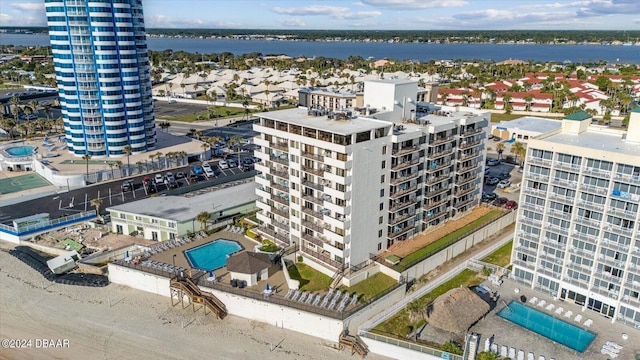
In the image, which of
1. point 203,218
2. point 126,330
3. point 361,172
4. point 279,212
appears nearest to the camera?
point 126,330

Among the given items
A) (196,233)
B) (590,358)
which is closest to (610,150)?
(590,358)

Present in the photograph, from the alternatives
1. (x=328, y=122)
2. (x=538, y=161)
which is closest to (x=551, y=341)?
(x=538, y=161)

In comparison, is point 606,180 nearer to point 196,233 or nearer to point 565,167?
point 565,167

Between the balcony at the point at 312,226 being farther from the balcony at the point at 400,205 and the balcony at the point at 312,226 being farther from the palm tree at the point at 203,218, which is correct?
the palm tree at the point at 203,218

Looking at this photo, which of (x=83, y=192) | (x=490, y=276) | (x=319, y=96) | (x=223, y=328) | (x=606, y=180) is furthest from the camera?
(x=319, y=96)

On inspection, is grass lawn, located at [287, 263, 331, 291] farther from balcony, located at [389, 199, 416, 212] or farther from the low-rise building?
the low-rise building

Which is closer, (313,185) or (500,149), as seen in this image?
(313,185)

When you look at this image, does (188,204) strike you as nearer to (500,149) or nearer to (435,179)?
(435,179)
